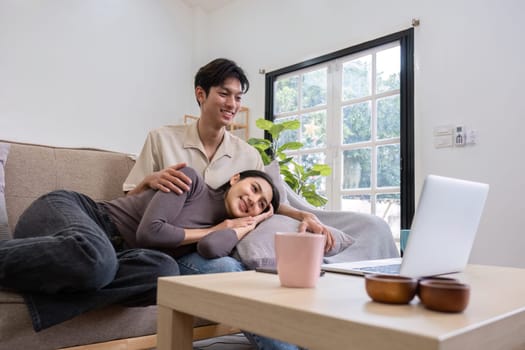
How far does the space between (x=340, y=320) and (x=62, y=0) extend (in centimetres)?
406

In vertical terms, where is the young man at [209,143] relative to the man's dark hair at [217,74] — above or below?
below

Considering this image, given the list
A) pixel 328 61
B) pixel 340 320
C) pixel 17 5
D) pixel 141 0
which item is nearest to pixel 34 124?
pixel 17 5

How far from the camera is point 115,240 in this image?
1.40 metres

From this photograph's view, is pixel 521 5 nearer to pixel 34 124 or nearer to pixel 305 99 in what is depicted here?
pixel 305 99

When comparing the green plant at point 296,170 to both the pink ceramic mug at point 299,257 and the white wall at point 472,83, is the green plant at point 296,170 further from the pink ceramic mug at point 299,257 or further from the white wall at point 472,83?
the pink ceramic mug at point 299,257

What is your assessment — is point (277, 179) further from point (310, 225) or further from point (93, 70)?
point (93, 70)

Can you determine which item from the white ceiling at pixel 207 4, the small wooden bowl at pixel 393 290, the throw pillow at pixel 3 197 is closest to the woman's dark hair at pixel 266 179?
the throw pillow at pixel 3 197

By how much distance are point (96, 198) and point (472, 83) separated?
2208mm

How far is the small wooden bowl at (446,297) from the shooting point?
515 millimetres

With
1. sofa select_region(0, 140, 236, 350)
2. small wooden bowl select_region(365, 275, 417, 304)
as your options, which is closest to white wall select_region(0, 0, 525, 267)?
sofa select_region(0, 140, 236, 350)

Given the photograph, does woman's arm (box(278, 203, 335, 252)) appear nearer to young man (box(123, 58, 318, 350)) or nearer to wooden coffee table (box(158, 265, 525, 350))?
young man (box(123, 58, 318, 350))

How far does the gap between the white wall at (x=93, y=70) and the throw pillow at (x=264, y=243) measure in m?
2.80

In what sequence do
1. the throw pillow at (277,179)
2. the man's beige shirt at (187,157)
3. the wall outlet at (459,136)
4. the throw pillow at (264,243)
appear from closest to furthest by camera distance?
the throw pillow at (264,243)
the man's beige shirt at (187,157)
the throw pillow at (277,179)
the wall outlet at (459,136)

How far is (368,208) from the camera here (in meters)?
3.23
